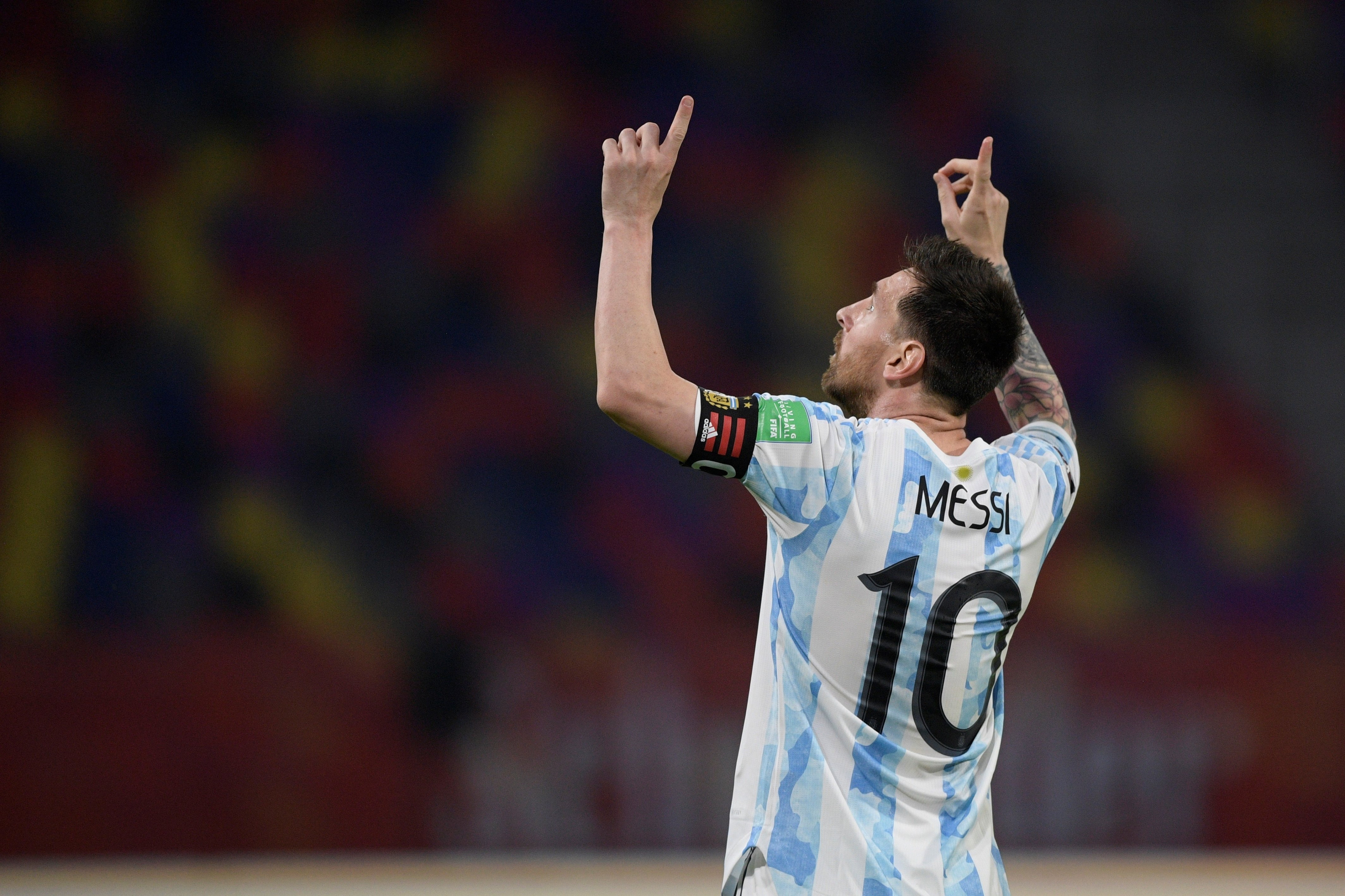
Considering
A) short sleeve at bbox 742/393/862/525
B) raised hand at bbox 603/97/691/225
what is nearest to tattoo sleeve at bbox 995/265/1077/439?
short sleeve at bbox 742/393/862/525

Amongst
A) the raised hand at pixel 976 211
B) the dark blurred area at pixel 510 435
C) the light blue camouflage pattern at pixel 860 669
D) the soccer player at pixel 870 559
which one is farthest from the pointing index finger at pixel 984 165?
the dark blurred area at pixel 510 435

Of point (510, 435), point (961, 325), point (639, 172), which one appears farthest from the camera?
point (510, 435)

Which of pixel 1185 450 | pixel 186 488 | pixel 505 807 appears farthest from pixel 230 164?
pixel 1185 450

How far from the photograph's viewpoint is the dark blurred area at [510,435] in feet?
18.2

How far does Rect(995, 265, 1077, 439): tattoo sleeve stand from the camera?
6.89ft

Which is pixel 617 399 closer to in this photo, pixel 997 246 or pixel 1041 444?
pixel 1041 444

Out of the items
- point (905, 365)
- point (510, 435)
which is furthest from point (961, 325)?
point (510, 435)

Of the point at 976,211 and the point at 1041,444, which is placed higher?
the point at 976,211

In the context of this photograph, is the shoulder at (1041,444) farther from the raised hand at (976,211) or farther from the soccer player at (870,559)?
the raised hand at (976,211)

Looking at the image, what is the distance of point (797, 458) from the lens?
1581mm

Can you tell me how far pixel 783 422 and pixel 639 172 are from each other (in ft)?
1.29

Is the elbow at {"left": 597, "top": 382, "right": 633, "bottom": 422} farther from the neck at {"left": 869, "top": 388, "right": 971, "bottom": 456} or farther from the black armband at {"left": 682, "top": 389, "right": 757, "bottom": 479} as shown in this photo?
the neck at {"left": 869, "top": 388, "right": 971, "bottom": 456}

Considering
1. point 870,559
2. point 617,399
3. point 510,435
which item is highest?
point 617,399

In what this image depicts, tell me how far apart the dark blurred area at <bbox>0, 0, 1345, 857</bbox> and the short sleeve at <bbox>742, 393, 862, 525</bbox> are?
13.7 ft
